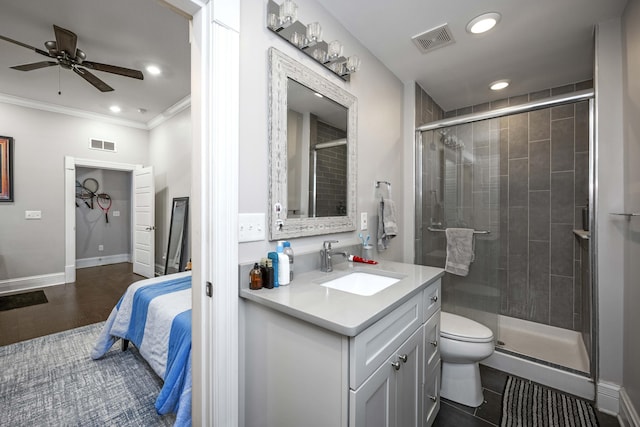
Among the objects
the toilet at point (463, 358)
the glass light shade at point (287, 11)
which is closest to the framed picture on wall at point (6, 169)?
the glass light shade at point (287, 11)

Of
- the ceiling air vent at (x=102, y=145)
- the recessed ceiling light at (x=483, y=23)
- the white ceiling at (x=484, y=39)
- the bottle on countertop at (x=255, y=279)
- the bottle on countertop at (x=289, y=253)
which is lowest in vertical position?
the bottle on countertop at (x=255, y=279)

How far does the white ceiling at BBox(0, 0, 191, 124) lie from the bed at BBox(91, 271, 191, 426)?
1.83 meters

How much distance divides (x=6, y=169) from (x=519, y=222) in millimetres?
6545

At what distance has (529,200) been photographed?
2734mm

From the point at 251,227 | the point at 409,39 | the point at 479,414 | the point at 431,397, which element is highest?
the point at 409,39

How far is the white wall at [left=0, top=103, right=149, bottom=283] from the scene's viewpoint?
3768mm

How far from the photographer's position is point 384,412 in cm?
101

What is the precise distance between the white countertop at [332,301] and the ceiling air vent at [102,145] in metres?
4.99

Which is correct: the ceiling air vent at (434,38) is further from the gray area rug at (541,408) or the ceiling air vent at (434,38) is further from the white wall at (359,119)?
the gray area rug at (541,408)

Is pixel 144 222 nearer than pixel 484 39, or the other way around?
pixel 484 39

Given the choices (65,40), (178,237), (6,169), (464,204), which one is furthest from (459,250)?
(6,169)

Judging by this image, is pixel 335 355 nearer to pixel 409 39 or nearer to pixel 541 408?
pixel 541 408

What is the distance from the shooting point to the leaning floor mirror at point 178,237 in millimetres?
4004

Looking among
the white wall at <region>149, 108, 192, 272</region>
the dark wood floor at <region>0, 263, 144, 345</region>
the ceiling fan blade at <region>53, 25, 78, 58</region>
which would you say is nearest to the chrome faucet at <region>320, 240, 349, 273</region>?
the ceiling fan blade at <region>53, 25, 78, 58</region>
